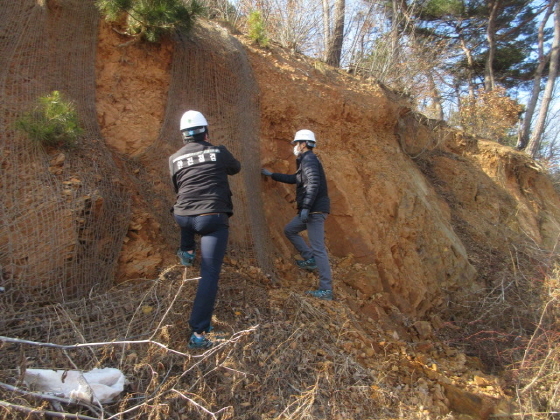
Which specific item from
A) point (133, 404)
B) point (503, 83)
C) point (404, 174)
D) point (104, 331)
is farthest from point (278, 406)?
point (503, 83)

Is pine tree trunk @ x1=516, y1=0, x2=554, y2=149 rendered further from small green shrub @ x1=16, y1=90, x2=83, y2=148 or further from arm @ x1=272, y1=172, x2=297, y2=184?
small green shrub @ x1=16, y1=90, x2=83, y2=148

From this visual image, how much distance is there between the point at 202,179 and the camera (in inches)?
140

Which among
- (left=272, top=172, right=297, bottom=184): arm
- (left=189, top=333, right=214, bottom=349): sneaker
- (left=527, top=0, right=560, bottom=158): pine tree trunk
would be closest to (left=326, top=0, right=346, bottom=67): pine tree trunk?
(left=272, top=172, right=297, bottom=184): arm

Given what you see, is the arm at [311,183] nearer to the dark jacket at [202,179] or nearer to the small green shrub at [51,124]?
the dark jacket at [202,179]

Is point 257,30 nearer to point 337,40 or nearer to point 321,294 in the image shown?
point 337,40

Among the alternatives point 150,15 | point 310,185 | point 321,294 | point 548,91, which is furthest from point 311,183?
point 548,91

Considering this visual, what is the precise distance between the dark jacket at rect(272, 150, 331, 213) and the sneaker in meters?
1.96

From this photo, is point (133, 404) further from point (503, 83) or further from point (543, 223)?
point (503, 83)

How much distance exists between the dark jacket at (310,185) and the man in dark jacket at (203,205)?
1.16m

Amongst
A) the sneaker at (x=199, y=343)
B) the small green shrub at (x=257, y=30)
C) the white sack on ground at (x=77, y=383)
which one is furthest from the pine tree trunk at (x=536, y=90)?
the white sack on ground at (x=77, y=383)

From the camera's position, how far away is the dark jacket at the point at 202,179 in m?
3.49

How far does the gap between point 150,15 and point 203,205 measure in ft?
8.71

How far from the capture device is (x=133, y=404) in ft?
9.03

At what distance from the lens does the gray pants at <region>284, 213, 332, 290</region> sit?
471 cm
